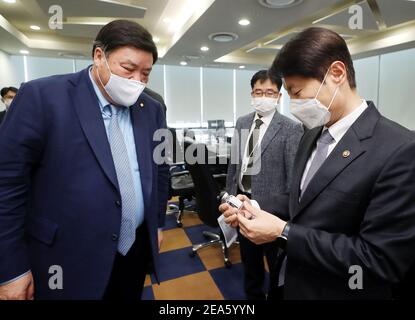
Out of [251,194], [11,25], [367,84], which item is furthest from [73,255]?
[367,84]

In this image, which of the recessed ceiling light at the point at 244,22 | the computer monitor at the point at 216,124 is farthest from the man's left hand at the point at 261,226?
the computer monitor at the point at 216,124

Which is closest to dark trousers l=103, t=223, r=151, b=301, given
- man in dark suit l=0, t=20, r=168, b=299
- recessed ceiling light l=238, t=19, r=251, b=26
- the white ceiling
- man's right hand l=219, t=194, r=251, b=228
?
man in dark suit l=0, t=20, r=168, b=299

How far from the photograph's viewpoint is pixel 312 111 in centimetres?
92

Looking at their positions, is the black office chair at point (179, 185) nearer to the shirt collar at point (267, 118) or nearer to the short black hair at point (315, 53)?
the shirt collar at point (267, 118)

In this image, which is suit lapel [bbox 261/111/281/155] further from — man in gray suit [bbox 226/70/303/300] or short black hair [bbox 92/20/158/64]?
short black hair [bbox 92/20/158/64]

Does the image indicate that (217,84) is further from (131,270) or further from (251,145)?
(131,270)

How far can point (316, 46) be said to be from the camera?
82cm

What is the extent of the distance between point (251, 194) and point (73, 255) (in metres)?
1.11

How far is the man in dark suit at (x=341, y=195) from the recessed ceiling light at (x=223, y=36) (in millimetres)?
3979

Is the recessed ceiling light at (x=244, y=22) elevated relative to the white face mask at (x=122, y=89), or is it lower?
elevated

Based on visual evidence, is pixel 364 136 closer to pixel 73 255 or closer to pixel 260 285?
pixel 73 255

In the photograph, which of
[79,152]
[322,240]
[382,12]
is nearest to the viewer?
[322,240]

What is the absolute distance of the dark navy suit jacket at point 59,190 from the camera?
880 mm

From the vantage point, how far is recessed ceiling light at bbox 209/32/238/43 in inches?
175
